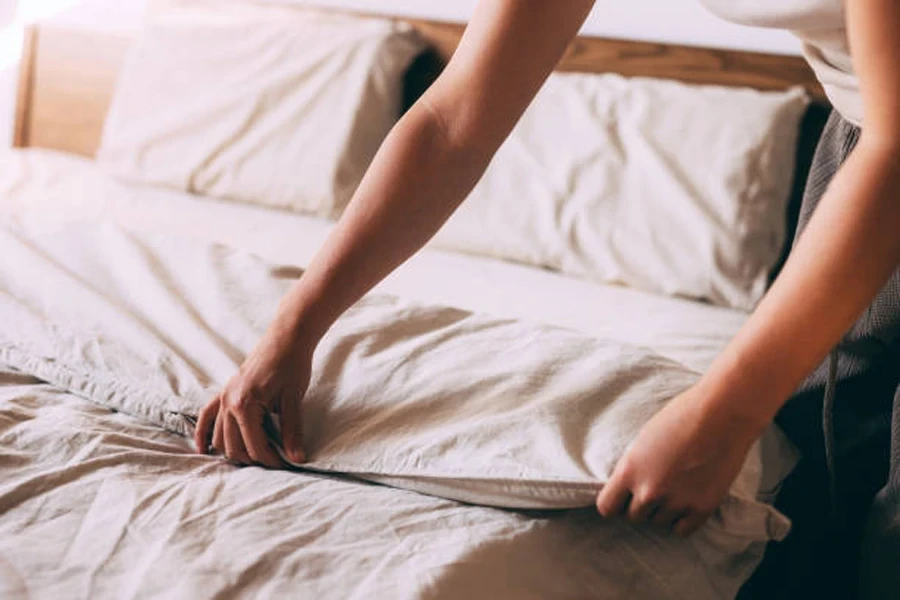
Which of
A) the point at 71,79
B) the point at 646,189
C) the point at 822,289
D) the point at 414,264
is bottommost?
the point at 71,79

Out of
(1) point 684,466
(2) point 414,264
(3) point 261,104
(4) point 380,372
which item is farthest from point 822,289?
(3) point 261,104

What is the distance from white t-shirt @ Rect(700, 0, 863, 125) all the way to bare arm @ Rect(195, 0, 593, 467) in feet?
0.52

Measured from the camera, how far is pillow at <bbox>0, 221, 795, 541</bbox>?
2.80 ft

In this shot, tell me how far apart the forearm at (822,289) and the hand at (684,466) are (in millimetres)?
16

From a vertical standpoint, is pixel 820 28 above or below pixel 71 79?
above

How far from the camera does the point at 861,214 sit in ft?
2.60

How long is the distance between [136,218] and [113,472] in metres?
1.24

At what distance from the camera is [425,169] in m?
1.05

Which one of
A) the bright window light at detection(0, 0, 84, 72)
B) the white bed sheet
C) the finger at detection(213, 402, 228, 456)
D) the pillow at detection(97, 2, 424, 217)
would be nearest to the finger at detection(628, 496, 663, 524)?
the finger at detection(213, 402, 228, 456)

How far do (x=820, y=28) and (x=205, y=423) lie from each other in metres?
0.68

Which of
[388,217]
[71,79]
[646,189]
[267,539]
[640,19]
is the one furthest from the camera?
[71,79]

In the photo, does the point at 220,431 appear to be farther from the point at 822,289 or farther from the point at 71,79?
the point at 71,79

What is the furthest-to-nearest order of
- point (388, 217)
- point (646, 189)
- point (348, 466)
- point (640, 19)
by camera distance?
point (640, 19), point (646, 189), point (388, 217), point (348, 466)

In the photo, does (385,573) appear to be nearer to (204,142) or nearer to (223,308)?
(223,308)
